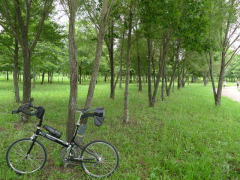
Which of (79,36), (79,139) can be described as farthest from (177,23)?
(79,36)

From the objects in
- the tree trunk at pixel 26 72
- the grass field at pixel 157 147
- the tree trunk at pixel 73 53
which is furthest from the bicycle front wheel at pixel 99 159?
the tree trunk at pixel 26 72

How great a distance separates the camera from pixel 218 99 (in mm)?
11570

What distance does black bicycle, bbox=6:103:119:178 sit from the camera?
328cm

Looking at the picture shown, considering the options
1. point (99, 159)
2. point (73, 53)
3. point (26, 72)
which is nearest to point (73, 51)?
point (73, 53)

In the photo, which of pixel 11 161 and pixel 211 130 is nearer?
pixel 11 161

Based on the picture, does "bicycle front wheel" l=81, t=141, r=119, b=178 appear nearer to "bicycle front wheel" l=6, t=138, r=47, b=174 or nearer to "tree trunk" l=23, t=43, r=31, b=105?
"bicycle front wheel" l=6, t=138, r=47, b=174

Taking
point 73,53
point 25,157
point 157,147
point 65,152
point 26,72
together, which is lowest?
point 157,147

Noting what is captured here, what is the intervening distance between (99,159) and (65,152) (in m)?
0.71

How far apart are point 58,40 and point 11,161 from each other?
7.94 m

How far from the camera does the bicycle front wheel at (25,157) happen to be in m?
3.31

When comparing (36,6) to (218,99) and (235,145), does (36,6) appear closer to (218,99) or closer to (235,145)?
(235,145)

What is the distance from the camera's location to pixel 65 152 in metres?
3.46

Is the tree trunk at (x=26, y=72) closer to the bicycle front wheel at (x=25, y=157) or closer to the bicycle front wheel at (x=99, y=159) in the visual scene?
the bicycle front wheel at (x=25, y=157)

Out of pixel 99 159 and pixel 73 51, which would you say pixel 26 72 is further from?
pixel 99 159
